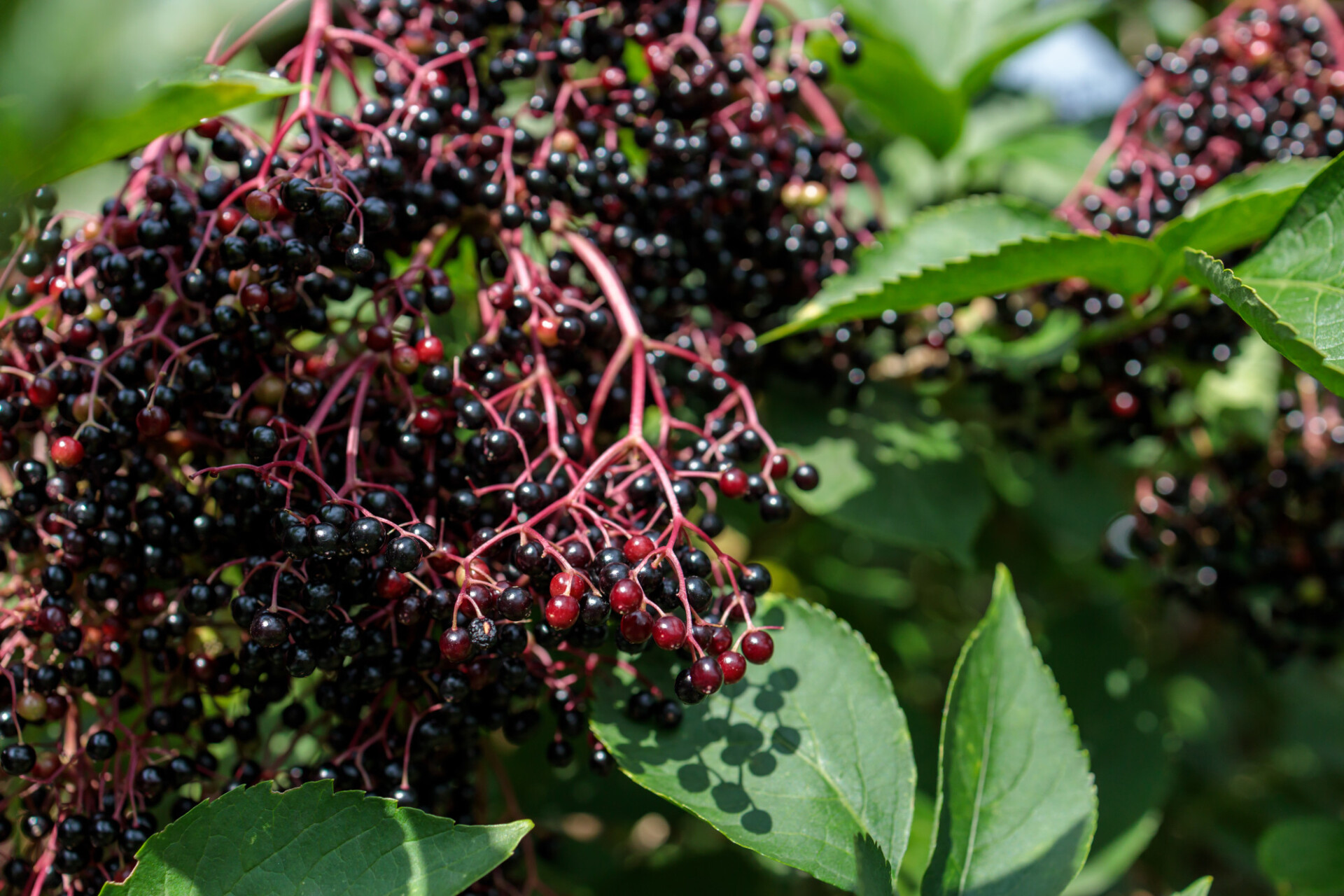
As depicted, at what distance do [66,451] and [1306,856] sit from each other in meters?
2.12

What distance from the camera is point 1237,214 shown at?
144cm

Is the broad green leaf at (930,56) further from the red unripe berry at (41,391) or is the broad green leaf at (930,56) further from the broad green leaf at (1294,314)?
the red unripe berry at (41,391)

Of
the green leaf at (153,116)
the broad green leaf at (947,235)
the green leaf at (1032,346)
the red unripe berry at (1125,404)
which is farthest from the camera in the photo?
the red unripe berry at (1125,404)

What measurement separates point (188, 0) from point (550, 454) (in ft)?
2.48

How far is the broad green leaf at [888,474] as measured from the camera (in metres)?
1.68

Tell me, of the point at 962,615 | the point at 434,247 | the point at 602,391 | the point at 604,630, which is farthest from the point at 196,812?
the point at 962,615

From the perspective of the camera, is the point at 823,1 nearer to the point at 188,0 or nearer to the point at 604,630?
the point at 604,630

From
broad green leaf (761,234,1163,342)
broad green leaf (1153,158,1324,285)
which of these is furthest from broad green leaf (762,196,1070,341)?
broad green leaf (1153,158,1324,285)

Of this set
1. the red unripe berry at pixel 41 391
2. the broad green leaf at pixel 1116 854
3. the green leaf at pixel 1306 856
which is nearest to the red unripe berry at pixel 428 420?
the red unripe berry at pixel 41 391

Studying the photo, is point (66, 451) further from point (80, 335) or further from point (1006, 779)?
point (1006, 779)

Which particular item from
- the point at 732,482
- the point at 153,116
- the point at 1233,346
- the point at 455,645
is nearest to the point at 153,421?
the point at 153,116

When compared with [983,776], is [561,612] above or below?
above

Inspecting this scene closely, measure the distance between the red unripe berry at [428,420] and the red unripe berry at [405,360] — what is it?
0.21ft

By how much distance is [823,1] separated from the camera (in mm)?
2328
